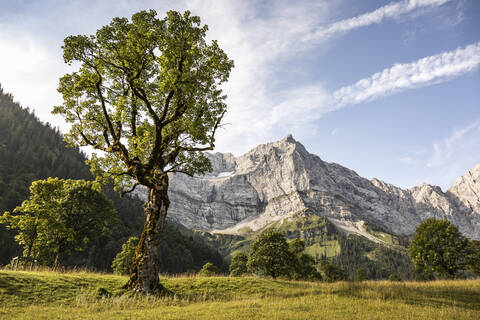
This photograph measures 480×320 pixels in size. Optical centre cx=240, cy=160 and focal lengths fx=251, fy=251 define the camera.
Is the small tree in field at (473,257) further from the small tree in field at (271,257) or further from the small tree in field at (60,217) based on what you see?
the small tree in field at (60,217)

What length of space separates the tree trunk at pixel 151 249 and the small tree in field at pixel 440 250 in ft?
146

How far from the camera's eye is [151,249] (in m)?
16.2

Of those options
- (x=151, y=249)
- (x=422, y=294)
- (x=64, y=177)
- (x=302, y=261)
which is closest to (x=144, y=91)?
(x=151, y=249)

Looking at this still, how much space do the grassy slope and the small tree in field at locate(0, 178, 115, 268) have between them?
1959 cm

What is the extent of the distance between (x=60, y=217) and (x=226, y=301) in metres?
30.0

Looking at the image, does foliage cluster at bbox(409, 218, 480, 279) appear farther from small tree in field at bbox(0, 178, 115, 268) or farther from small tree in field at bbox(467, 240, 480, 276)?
small tree in field at bbox(0, 178, 115, 268)

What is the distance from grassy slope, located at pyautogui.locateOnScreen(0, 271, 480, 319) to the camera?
11.0 meters

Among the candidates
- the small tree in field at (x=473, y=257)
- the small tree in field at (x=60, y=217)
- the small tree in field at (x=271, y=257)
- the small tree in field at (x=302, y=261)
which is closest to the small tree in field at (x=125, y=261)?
the small tree in field at (x=60, y=217)

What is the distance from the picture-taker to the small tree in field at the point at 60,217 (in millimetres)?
32500

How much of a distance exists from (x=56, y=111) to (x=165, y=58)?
965 centimetres

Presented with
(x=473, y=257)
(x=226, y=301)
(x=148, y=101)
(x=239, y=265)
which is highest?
(x=148, y=101)

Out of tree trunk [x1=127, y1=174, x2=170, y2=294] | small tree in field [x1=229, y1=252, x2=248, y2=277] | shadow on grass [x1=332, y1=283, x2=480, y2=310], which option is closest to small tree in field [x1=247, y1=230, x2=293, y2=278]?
small tree in field [x1=229, y1=252, x2=248, y2=277]

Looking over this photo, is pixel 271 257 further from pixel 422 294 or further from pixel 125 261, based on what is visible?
pixel 422 294

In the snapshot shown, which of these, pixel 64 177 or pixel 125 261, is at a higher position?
pixel 64 177
